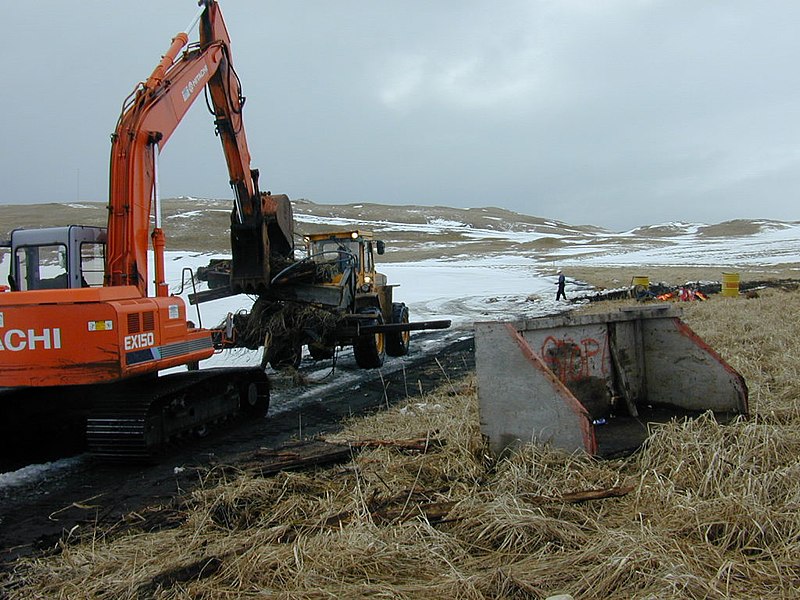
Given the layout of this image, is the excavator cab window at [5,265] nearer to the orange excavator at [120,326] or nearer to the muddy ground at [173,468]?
the orange excavator at [120,326]

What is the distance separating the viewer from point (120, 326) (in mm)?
6102

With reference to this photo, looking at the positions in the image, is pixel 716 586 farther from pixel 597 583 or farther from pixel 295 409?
pixel 295 409

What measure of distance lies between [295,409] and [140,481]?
10.6 ft

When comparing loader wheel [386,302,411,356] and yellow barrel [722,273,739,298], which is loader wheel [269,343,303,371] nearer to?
loader wheel [386,302,411,356]

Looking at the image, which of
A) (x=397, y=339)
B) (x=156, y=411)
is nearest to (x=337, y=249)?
(x=397, y=339)

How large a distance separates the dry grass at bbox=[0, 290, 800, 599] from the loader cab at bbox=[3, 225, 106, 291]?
302cm

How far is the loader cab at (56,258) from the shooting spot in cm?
682

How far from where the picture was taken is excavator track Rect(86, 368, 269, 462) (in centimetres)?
651

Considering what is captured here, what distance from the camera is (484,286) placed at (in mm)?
32406

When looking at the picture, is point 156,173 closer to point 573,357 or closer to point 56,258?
point 56,258

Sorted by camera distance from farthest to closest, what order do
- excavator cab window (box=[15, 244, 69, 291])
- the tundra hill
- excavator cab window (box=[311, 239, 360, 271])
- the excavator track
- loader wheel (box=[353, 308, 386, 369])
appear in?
1. the tundra hill
2. excavator cab window (box=[311, 239, 360, 271])
3. loader wheel (box=[353, 308, 386, 369])
4. excavator cab window (box=[15, 244, 69, 291])
5. the excavator track

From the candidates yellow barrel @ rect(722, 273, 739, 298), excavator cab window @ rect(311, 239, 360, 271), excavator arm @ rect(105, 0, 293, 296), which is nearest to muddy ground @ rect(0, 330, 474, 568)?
excavator arm @ rect(105, 0, 293, 296)

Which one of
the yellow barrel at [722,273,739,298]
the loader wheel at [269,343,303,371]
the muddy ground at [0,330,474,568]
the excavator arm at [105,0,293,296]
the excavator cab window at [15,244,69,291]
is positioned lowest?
the muddy ground at [0,330,474,568]

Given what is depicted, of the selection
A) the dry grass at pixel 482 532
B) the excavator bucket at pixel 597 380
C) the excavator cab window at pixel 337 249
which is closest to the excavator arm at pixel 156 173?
the excavator cab window at pixel 337 249
